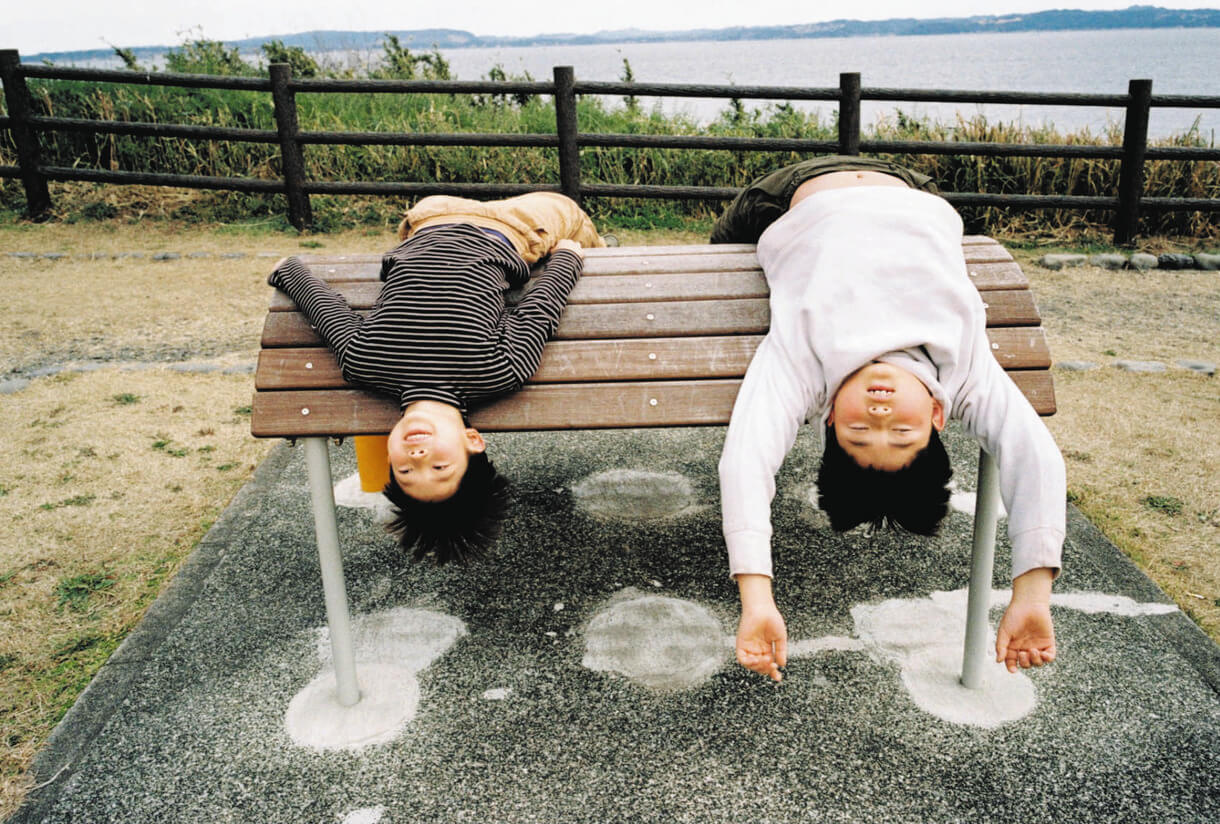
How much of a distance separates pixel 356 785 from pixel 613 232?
20.1 ft

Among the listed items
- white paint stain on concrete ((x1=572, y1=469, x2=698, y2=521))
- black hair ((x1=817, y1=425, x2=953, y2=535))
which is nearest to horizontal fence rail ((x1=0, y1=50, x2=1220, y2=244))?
white paint stain on concrete ((x1=572, y1=469, x2=698, y2=521))

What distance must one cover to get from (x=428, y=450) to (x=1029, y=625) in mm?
1351

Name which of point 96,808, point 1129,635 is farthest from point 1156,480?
point 96,808

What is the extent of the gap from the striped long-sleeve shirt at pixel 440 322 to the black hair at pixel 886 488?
758 millimetres

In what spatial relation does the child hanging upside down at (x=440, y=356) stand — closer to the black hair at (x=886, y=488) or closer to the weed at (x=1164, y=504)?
the black hair at (x=886, y=488)

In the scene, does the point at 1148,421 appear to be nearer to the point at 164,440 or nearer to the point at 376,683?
the point at 376,683

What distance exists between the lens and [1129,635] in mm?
2588

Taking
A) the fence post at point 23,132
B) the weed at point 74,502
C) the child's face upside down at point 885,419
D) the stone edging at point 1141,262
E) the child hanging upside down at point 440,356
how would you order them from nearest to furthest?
the child's face upside down at point 885,419
the child hanging upside down at point 440,356
the weed at point 74,502
the stone edging at point 1141,262
the fence post at point 23,132

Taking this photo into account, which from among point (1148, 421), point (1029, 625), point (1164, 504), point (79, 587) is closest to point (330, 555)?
point (79, 587)

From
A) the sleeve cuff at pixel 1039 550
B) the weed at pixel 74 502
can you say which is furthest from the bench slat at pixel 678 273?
the weed at pixel 74 502

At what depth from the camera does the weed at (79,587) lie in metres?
2.82

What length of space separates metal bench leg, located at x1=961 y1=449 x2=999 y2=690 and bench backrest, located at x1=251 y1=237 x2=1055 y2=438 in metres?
0.21

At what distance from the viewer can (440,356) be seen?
88.2 inches

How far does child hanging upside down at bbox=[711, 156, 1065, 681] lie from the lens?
1993 mm
